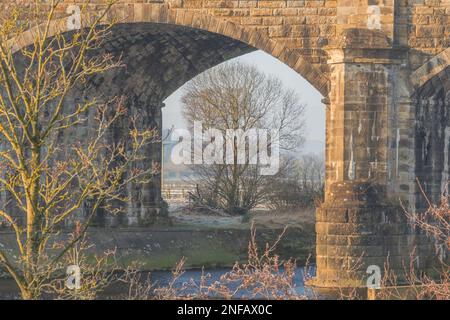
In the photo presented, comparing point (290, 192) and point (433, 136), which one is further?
point (290, 192)

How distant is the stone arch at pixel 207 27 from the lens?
118ft

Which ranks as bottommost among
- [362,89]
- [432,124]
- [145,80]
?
[432,124]

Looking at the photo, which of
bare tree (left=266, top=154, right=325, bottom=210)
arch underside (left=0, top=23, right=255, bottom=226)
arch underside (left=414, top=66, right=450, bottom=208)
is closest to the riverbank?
arch underside (left=0, top=23, right=255, bottom=226)

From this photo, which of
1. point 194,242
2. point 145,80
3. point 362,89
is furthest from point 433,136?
point 194,242

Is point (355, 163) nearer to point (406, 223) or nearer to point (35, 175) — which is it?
point (406, 223)

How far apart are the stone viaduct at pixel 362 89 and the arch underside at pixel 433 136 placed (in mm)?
37

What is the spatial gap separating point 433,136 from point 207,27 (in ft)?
21.5

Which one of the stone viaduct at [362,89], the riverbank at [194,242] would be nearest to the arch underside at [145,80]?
the riverbank at [194,242]

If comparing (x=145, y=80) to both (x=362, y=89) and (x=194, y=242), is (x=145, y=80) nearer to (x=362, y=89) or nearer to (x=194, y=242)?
(x=194, y=242)

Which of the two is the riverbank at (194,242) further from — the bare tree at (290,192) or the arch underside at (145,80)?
the bare tree at (290,192)

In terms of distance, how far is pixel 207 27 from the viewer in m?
36.5

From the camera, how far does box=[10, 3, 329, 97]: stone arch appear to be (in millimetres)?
36031

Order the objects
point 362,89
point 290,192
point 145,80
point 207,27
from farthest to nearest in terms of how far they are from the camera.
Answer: point 290,192, point 145,80, point 207,27, point 362,89
